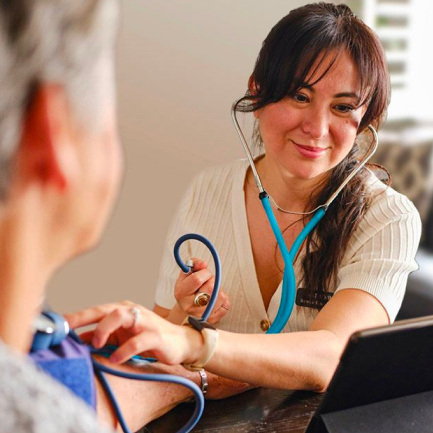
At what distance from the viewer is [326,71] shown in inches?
59.5

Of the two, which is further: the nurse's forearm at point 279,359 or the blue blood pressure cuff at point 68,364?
the nurse's forearm at point 279,359

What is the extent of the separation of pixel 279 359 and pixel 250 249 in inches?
19.8

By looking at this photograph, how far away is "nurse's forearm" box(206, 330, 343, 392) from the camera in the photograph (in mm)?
1146

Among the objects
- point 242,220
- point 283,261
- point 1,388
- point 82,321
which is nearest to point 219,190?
point 242,220

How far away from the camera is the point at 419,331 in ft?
3.12

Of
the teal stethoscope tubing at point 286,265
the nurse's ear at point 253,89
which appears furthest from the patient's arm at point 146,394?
the nurse's ear at point 253,89

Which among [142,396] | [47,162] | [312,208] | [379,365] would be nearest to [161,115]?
[312,208]

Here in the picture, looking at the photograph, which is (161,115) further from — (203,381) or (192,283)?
(203,381)

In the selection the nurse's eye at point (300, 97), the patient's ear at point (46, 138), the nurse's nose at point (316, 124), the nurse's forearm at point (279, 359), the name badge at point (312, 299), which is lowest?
the name badge at point (312, 299)

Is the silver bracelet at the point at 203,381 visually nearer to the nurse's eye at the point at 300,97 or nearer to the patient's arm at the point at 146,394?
the patient's arm at the point at 146,394

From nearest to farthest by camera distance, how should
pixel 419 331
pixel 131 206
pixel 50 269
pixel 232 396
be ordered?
pixel 50 269, pixel 419 331, pixel 232 396, pixel 131 206

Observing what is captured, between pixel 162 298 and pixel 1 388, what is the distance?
3.83 feet

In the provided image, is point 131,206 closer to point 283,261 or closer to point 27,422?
point 283,261

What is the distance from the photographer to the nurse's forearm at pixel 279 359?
1.15 metres
